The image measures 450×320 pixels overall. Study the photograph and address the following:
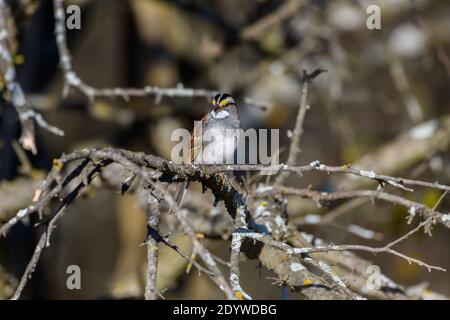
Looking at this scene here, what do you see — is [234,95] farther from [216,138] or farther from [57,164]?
[57,164]

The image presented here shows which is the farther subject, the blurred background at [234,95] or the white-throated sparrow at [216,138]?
the blurred background at [234,95]

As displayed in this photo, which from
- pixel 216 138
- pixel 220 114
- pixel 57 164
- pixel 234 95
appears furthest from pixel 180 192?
pixel 234 95

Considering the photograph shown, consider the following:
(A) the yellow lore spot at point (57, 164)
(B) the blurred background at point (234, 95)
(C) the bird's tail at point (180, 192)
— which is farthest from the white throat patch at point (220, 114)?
(A) the yellow lore spot at point (57, 164)

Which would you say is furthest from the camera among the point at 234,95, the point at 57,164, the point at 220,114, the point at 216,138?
the point at 234,95

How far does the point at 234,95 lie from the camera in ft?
23.9

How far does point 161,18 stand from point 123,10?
99 centimetres

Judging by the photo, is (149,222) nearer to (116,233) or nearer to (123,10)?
(123,10)

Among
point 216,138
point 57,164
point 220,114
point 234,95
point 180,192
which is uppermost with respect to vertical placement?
point 234,95

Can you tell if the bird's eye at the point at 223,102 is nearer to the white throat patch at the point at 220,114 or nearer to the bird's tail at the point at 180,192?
the white throat patch at the point at 220,114

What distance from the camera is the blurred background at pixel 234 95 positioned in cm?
586

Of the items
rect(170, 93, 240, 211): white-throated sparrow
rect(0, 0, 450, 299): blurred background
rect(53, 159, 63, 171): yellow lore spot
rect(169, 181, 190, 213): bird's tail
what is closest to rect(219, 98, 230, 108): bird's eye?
rect(170, 93, 240, 211): white-throated sparrow

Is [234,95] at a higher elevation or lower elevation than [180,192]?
higher

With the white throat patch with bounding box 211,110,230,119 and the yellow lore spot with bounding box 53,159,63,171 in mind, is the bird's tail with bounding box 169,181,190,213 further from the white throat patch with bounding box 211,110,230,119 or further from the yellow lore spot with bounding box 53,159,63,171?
the yellow lore spot with bounding box 53,159,63,171

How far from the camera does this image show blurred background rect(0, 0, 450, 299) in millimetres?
5863
